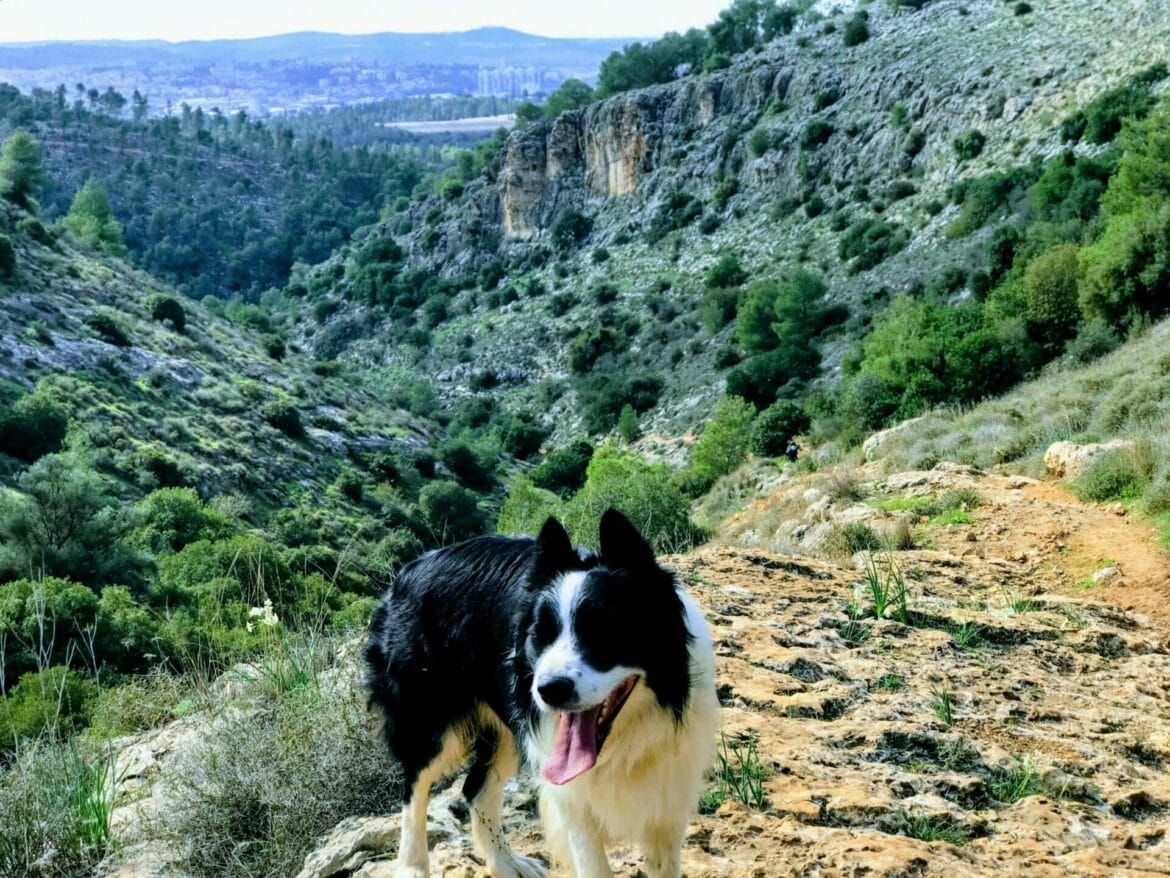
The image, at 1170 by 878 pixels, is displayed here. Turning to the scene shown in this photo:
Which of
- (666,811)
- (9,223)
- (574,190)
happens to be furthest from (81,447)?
(574,190)

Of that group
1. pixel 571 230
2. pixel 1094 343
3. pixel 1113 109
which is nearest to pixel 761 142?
pixel 571 230

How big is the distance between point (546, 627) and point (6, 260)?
42.9m

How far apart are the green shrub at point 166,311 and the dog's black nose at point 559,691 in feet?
154

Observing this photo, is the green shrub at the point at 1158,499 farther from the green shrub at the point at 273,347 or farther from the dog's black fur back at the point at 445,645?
the green shrub at the point at 273,347

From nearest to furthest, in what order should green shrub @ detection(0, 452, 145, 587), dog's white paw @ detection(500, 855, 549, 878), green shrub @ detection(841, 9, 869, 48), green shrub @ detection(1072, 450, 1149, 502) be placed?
dog's white paw @ detection(500, 855, 549, 878)
green shrub @ detection(1072, 450, 1149, 502)
green shrub @ detection(0, 452, 145, 587)
green shrub @ detection(841, 9, 869, 48)

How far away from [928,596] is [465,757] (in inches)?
177

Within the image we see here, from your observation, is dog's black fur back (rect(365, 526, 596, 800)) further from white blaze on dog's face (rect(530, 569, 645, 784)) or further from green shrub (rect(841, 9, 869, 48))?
green shrub (rect(841, 9, 869, 48))

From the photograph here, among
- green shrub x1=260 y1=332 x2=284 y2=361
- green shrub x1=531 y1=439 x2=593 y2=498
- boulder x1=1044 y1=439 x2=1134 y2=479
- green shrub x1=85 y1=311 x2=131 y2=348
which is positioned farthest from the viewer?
green shrub x1=260 y1=332 x2=284 y2=361

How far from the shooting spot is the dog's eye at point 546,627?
3.09 m

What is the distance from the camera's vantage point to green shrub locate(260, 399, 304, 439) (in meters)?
40.7

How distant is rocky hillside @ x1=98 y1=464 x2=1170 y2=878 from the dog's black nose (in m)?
1.26

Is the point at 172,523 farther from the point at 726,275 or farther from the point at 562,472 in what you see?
the point at 726,275

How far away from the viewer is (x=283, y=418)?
40.9 meters

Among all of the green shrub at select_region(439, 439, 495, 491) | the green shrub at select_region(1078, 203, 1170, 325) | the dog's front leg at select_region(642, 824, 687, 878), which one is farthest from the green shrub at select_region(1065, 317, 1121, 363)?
the green shrub at select_region(439, 439, 495, 491)
